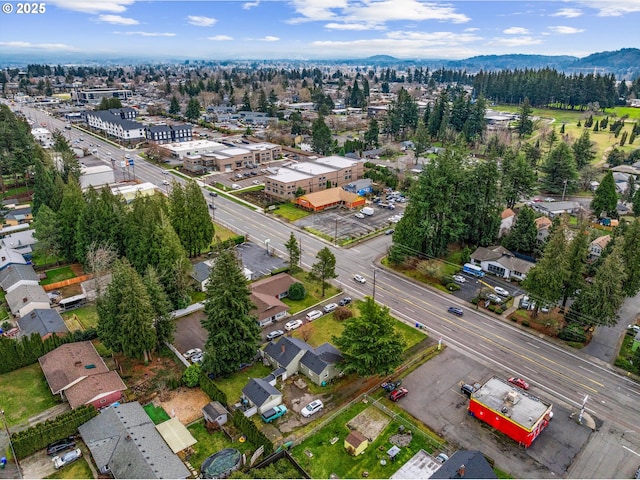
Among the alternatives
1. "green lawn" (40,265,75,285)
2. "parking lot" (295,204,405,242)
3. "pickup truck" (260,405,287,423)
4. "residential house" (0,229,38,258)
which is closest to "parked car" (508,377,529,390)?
"pickup truck" (260,405,287,423)

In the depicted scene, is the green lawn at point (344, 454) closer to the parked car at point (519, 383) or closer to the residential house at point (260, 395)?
the residential house at point (260, 395)

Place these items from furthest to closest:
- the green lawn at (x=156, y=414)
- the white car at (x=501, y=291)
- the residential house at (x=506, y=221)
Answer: the residential house at (x=506, y=221) → the white car at (x=501, y=291) → the green lawn at (x=156, y=414)

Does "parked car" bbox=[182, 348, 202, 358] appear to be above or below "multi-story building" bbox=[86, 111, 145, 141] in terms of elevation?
below

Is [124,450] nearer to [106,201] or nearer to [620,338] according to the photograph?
[106,201]

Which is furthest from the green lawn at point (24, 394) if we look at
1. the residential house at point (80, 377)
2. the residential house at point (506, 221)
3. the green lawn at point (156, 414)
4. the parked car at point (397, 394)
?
the residential house at point (506, 221)

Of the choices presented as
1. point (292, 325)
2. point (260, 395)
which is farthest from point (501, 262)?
point (260, 395)

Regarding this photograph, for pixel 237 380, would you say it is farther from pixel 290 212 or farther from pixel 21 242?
pixel 290 212

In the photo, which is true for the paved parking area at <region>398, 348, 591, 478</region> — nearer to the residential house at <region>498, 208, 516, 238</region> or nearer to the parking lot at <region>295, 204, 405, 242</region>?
the parking lot at <region>295, 204, 405, 242</region>
